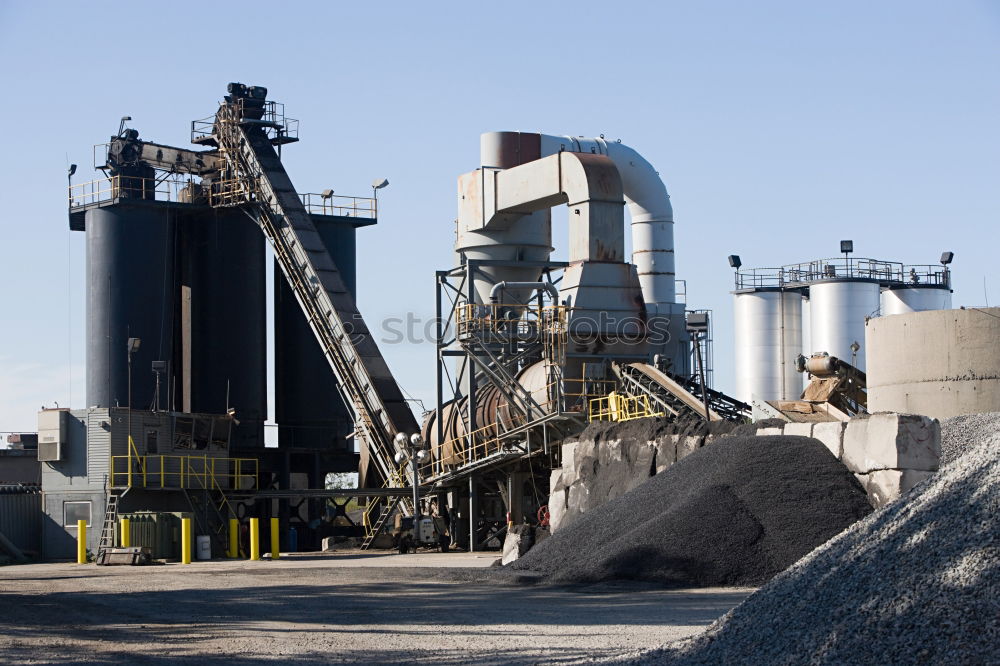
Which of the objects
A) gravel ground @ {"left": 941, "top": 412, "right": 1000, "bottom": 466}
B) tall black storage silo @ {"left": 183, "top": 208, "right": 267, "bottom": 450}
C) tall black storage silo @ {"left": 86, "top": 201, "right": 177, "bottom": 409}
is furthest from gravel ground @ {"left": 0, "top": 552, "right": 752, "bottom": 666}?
tall black storage silo @ {"left": 183, "top": 208, "right": 267, "bottom": 450}

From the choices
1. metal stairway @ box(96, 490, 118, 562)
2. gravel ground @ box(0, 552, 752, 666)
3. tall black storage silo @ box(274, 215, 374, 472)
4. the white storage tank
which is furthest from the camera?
the white storage tank

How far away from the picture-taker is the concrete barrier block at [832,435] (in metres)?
19.8

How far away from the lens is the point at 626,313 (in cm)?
2948

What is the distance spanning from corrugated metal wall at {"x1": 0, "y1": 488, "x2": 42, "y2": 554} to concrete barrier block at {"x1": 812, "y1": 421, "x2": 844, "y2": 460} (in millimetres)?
18279

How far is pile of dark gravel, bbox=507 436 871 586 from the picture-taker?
1777 centimetres

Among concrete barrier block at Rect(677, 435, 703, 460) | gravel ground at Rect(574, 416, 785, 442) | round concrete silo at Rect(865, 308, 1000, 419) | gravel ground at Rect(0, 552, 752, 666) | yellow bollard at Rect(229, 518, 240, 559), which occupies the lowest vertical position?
yellow bollard at Rect(229, 518, 240, 559)

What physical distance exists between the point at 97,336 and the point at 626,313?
17747 millimetres

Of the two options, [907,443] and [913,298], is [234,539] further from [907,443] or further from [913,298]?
[913,298]

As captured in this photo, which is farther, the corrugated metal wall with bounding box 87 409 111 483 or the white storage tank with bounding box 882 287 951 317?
the white storage tank with bounding box 882 287 951 317

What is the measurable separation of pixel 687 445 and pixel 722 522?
504 centimetres

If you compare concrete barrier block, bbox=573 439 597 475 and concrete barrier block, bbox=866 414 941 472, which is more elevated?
concrete barrier block, bbox=866 414 941 472

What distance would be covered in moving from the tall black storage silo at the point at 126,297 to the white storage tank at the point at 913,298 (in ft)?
88.3

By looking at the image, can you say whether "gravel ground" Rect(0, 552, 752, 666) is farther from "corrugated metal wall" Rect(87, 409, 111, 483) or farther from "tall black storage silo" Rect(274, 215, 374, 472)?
"tall black storage silo" Rect(274, 215, 374, 472)

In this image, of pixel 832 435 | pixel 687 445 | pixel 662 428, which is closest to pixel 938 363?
pixel 687 445
